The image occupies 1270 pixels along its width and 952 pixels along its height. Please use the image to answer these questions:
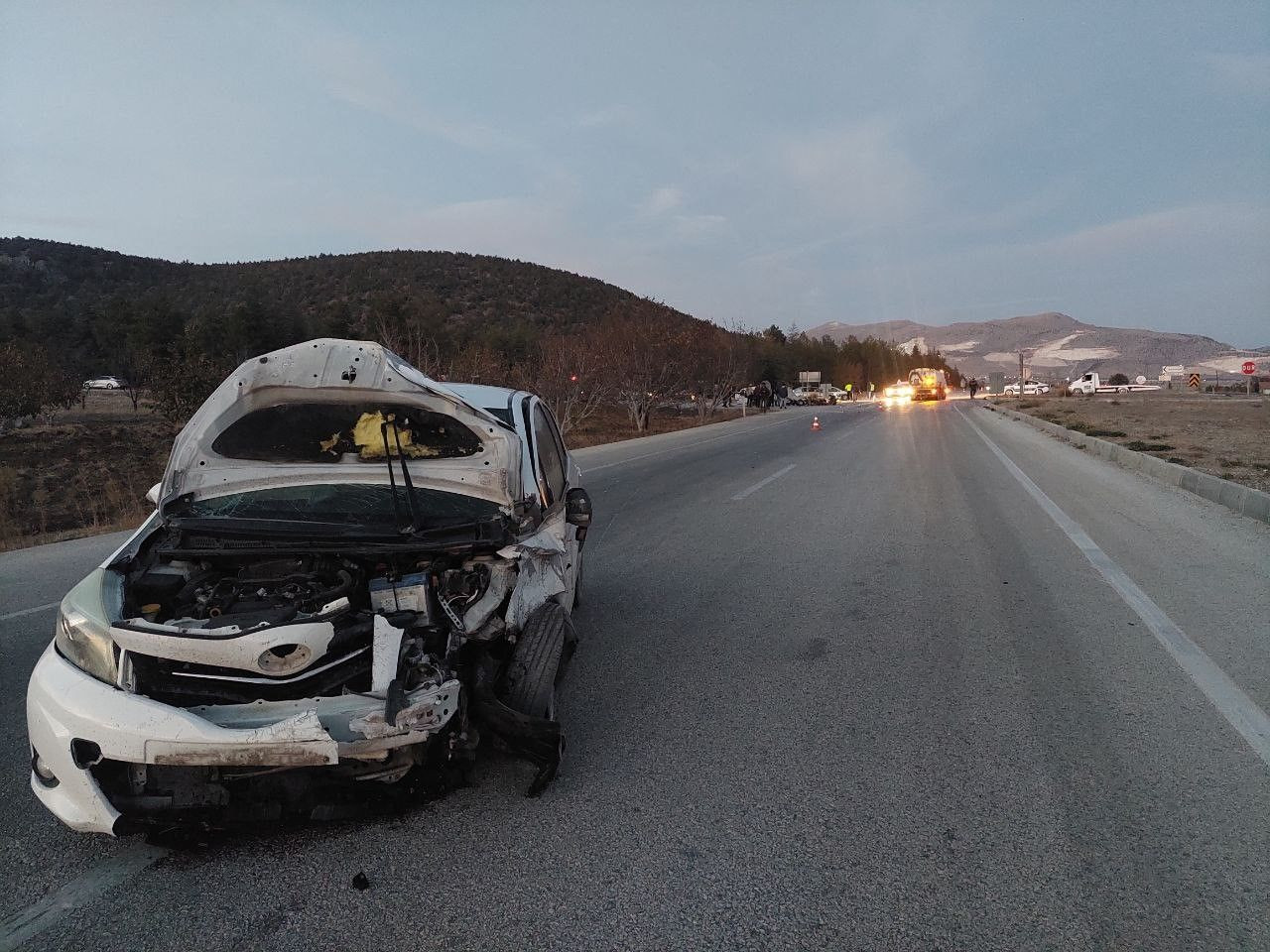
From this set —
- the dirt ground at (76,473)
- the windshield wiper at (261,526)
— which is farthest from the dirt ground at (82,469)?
the windshield wiper at (261,526)

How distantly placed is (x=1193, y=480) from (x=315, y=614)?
1400 centimetres

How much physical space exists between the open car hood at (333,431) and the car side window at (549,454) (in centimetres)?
57

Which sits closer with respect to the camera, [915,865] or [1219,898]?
[1219,898]

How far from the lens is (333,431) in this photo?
14.0 ft

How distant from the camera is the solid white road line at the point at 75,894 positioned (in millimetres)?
2616

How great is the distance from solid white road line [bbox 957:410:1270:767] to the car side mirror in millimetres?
3430

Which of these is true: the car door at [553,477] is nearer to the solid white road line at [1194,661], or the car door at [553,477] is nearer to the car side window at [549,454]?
the car side window at [549,454]

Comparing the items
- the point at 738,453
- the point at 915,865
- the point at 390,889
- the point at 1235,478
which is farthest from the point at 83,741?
the point at 738,453

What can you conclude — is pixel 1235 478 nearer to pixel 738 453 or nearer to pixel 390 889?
pixel 738 453

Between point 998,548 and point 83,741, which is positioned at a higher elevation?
point 83,741

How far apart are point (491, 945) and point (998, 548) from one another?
7087mm

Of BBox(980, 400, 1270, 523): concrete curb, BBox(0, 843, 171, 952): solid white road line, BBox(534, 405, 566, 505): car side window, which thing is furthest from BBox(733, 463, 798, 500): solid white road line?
BBox(0, 843, 171, 952): solid white road line

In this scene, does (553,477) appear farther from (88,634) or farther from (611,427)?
(611,427)

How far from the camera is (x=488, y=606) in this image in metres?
3.64
